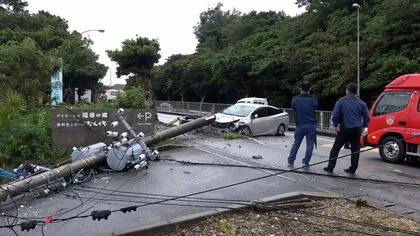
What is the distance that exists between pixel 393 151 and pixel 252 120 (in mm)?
6936

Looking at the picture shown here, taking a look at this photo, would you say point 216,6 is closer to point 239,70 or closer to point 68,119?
point 239,70

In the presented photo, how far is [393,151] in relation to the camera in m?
11.4

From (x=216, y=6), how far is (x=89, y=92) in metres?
51.4

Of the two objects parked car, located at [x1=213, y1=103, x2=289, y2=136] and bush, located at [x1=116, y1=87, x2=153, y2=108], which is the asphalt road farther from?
parked car, located at [x1=213, y1=103, x2=289, y2=136]

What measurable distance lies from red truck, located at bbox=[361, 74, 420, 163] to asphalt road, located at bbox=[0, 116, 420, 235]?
2.08 feet

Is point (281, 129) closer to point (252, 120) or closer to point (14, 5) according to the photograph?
point (252, 120)

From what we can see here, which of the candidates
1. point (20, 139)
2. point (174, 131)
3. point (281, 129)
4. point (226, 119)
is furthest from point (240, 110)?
point (20, 139)

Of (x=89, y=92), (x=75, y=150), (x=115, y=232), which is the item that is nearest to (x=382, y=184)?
(x=115, y=232)

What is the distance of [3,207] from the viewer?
23.2ft

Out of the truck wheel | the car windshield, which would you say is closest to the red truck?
the truck wheel

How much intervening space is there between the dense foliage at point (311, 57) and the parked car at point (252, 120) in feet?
34.0

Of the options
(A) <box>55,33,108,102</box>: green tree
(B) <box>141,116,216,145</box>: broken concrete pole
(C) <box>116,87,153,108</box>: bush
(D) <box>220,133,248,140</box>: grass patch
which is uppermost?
(A) <box>55,33,108,102</box>: green tree

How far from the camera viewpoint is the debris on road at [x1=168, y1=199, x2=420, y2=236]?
5504 millimetres

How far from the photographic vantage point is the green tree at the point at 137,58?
37.5m
